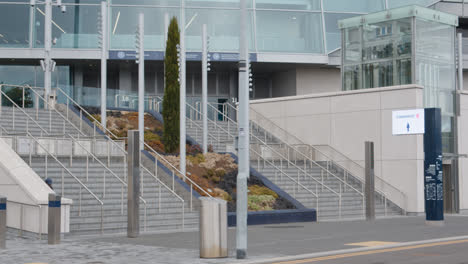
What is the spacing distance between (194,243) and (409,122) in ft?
37.7

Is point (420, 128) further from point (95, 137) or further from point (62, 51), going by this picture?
point (62, 51)

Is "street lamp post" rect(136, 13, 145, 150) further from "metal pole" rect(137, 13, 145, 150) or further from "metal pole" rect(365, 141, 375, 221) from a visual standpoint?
"metal pole" rect(365, 141, 375, 221)

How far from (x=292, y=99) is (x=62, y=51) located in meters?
14.2

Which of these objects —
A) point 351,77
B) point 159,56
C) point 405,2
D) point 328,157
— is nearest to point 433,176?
point 328,157

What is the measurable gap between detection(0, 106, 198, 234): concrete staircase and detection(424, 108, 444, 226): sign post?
7728 mm

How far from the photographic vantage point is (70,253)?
50.8 feet

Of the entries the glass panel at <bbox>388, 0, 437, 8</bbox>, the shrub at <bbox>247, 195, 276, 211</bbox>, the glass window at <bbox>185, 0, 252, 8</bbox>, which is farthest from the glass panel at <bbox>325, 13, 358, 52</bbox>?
the shrub at <bbox>247, 195, 276, 211</bbox>

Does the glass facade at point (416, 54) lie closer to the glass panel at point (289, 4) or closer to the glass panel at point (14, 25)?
the glass panel at point (289, 4)

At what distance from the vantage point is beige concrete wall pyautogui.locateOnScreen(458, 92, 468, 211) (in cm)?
3184

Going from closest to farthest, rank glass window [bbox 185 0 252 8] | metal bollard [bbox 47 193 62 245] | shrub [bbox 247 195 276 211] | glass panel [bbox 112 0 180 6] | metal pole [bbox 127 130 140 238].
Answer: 1. metal bollard [bbox 47 193 62 245]
2. metal pole [bbox 127 130 140 238]
3. shrub [bbox 247 195 276 211]
4. glass panel [bbox 112 0 180 6]
5. glass window [bbox 185 0 252 8]

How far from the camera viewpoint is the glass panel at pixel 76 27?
40.7 m

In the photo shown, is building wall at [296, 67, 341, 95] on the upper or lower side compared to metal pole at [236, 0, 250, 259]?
upper

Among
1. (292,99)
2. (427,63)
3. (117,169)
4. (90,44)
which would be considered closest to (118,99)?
(90,44)

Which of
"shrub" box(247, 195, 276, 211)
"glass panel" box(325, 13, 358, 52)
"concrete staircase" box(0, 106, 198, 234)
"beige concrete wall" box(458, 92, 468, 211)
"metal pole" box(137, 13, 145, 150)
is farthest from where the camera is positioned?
"glass panel" box(325, 13, 358, 52)
